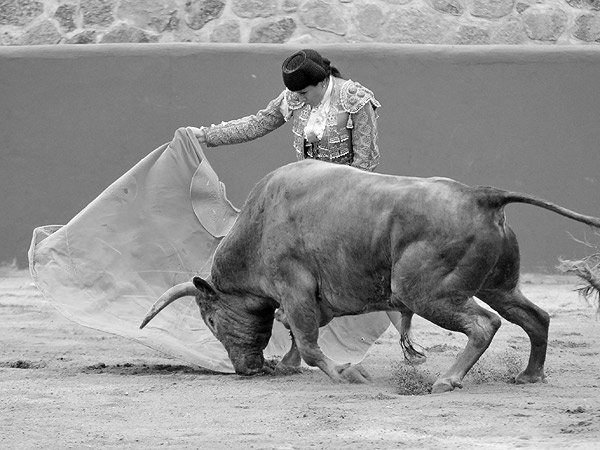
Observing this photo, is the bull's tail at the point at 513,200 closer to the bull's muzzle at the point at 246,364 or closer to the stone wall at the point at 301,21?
the bull's muzzle at the point at 246,364

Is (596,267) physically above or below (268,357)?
above

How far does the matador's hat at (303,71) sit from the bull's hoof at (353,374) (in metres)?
1.32

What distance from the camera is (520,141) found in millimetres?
9258

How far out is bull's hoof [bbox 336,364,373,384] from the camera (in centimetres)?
541

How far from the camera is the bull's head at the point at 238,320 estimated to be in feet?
18.9

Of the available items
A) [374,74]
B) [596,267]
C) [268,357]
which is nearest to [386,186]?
[596,267]

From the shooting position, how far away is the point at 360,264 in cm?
525

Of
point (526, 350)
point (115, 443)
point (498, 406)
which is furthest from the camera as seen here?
point (526, 350)

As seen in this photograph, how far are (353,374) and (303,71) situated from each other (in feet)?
4.59

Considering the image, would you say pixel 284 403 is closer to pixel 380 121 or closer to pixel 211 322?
pixel 211 322

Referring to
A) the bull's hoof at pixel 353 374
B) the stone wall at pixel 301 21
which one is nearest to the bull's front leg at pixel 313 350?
the bull's hoof at pixel 353 374

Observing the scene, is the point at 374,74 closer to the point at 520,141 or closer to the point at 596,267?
the point at 520,141

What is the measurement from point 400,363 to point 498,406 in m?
1.55

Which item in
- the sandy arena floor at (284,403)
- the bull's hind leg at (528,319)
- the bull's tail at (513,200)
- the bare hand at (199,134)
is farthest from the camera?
the bare hand at (199,134)
